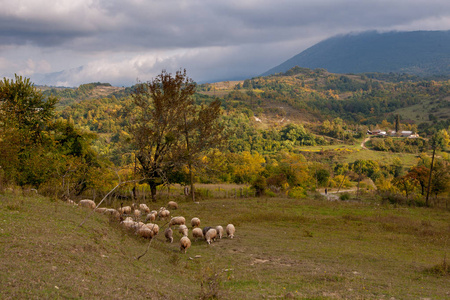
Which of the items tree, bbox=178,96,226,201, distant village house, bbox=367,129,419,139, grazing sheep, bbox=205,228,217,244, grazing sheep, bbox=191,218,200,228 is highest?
tree, bbox=178,96,226,201

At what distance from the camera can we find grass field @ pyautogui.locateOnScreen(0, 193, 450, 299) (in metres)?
6.43

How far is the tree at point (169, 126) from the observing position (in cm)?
2533

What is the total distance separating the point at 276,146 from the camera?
394ft

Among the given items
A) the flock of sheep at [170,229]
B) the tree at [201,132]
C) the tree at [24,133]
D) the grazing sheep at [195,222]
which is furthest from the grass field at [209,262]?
the tree at [201,132]

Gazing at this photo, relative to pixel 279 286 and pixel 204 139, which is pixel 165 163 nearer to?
pixel 204 139

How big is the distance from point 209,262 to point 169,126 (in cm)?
1601

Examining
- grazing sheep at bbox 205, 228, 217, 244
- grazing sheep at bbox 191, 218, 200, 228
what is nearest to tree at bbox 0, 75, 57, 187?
grazing sheep at bbox 191, 218, 200, 228

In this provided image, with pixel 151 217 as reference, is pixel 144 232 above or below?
above

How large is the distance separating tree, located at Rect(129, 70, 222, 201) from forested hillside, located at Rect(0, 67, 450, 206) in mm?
885

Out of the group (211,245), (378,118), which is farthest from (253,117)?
(211,245)

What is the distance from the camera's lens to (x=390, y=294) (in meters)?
8.46

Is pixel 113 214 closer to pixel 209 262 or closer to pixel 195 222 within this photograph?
pixel 195 222

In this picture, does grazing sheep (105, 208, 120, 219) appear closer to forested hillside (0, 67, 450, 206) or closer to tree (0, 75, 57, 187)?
forested hillside (0, 67, 450, 206)

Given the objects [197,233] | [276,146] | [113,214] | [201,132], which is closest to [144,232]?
[197,233]
